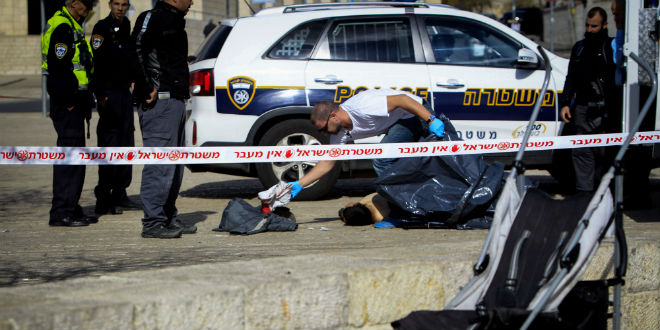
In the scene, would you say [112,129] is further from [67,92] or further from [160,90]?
[160,90]

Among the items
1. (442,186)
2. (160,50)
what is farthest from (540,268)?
(160,50)

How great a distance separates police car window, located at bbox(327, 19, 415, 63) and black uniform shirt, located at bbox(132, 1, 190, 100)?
2158mm

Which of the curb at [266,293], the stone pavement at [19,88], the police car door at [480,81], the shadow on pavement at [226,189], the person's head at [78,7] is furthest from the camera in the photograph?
the stone pavement at [19,88]

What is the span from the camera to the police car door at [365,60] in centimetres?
794

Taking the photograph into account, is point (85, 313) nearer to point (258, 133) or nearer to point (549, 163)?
point (258, 133)

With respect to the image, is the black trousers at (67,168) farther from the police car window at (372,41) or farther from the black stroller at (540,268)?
the black stroller at (540,268)

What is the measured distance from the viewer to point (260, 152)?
6.56m

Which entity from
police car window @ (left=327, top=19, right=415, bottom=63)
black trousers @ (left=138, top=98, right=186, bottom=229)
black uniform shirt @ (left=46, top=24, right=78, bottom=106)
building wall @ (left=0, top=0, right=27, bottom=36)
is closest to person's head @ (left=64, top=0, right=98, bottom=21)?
black uniform shirt @ (left=46, top=24, right=78, bottom=106)

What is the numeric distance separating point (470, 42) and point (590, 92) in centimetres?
137

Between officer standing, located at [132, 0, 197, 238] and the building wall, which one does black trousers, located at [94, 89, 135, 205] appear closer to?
officer standing, located at [132, 0, 197, 238]

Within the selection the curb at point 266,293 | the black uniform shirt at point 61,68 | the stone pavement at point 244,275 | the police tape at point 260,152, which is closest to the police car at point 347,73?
the stone pavement at point 244,275

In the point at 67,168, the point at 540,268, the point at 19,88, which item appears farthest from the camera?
the point at 19,88

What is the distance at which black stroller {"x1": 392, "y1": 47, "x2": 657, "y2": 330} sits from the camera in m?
3.70

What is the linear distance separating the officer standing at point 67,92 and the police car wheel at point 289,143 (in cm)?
170
